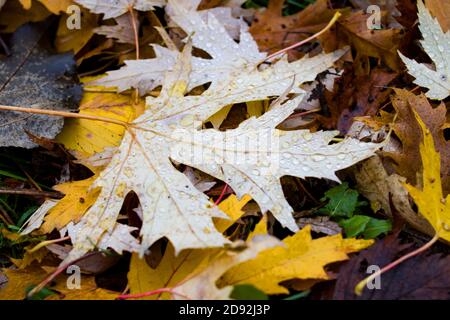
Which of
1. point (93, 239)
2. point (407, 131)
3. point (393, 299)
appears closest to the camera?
point (393, 299)

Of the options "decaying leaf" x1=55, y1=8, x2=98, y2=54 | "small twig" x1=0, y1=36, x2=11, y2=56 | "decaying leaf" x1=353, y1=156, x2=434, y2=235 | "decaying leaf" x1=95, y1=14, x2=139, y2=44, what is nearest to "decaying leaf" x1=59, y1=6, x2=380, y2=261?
"decaying leaf" x1=353, y1=156, x2=434, y2=235

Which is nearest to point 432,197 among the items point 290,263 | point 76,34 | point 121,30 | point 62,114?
point 290,263

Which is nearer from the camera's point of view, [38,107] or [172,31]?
[38,107]

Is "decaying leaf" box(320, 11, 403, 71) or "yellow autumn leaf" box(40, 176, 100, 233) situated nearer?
"yellow autumn leaf" box(40, 176, 100, 233)

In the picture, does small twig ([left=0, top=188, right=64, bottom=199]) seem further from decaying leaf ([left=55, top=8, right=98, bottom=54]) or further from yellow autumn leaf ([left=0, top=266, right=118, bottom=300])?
decaying leaf ([left=55, top=8, right=98, bottom=54])

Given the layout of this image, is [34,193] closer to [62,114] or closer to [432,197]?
[62,114]

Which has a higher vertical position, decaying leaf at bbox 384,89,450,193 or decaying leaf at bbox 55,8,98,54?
decaying leaf at bbox 55,8,98,54
